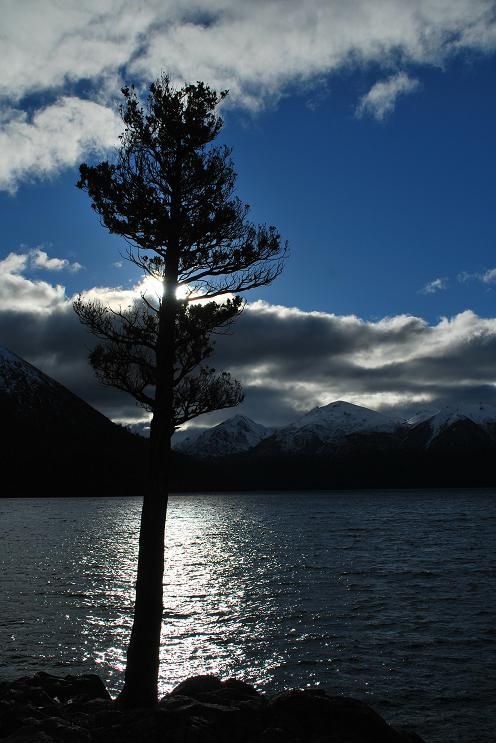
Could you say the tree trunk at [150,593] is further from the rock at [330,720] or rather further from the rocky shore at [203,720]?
the rock at [330,720]

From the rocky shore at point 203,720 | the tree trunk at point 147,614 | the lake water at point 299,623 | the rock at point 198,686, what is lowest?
the lake water at point 299,623

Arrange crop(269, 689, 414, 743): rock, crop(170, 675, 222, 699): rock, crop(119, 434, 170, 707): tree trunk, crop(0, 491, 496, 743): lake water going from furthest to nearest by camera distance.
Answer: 1. crop(0, 491, 496, 743): lake water
2. crop(170, 675, 222, 699): rock
3. crop(119, 434, 170, 707): tree trunk
4. crop(269, 689, 414, 743): rock

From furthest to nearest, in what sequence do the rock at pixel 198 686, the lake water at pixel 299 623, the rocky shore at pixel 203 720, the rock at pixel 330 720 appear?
the lake water at pixel 299 623 < the rock at pixel 198 686 < the rock at pixel 330 720 < the rocky shore at pixel 203 720

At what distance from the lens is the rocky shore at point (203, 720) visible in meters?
13.4

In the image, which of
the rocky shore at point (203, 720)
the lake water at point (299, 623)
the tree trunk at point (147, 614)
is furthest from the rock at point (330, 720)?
the lake water at point (299, 623)

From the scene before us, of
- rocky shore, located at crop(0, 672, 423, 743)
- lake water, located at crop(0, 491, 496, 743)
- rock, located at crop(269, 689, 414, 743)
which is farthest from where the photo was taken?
lake water, located at crop(0, 491, 496, 743)

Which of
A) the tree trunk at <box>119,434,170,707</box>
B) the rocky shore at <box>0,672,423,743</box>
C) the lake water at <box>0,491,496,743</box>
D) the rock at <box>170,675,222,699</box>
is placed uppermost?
the tree trunk at <box>119,434,170,707</box>

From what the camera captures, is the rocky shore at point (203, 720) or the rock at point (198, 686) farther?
the rock at point (198, 686)

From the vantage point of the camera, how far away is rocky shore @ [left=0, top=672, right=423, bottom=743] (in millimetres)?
13398

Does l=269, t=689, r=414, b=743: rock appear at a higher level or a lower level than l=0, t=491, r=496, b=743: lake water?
higher

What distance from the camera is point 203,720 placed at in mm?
14266

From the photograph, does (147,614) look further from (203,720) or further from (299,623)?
(299,623)

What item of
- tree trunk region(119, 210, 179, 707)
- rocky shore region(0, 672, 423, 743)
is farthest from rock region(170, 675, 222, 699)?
tree trunk region(119, 210, 179, 707)

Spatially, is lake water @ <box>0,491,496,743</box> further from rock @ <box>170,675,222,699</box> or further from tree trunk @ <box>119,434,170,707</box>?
tree trunk @ <box>119,434,170,707</box>
